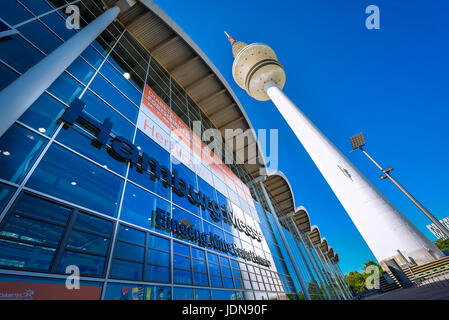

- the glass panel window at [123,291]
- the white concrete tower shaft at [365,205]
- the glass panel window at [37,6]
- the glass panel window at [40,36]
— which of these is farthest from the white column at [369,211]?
the glass panel window at [37,6]

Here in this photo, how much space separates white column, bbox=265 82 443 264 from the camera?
6512 millimetres

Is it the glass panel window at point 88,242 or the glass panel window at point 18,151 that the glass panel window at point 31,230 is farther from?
the glass panel window at point 18,151

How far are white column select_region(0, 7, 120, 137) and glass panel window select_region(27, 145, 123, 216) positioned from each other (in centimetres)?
109

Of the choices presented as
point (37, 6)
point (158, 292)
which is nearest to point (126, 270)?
point (158, 292)

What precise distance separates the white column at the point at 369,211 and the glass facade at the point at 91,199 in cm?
614

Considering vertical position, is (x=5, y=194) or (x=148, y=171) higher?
(x=148, y=171)

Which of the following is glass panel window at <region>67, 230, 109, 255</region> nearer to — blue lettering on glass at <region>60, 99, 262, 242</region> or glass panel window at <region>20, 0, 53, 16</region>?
blue lettering on glass at <region>60, 99, 262, 242</region>

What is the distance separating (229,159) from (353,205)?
1254 cm

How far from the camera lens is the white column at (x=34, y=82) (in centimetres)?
392

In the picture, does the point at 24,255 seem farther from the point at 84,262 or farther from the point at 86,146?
the point at 86,146

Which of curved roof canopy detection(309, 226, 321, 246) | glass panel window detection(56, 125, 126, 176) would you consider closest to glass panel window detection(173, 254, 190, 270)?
glass panel window detection(56, 125, 126, 176)

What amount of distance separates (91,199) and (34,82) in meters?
3.21

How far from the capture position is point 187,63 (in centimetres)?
1534

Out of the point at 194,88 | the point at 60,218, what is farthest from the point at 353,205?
Result: the point at 194,88
